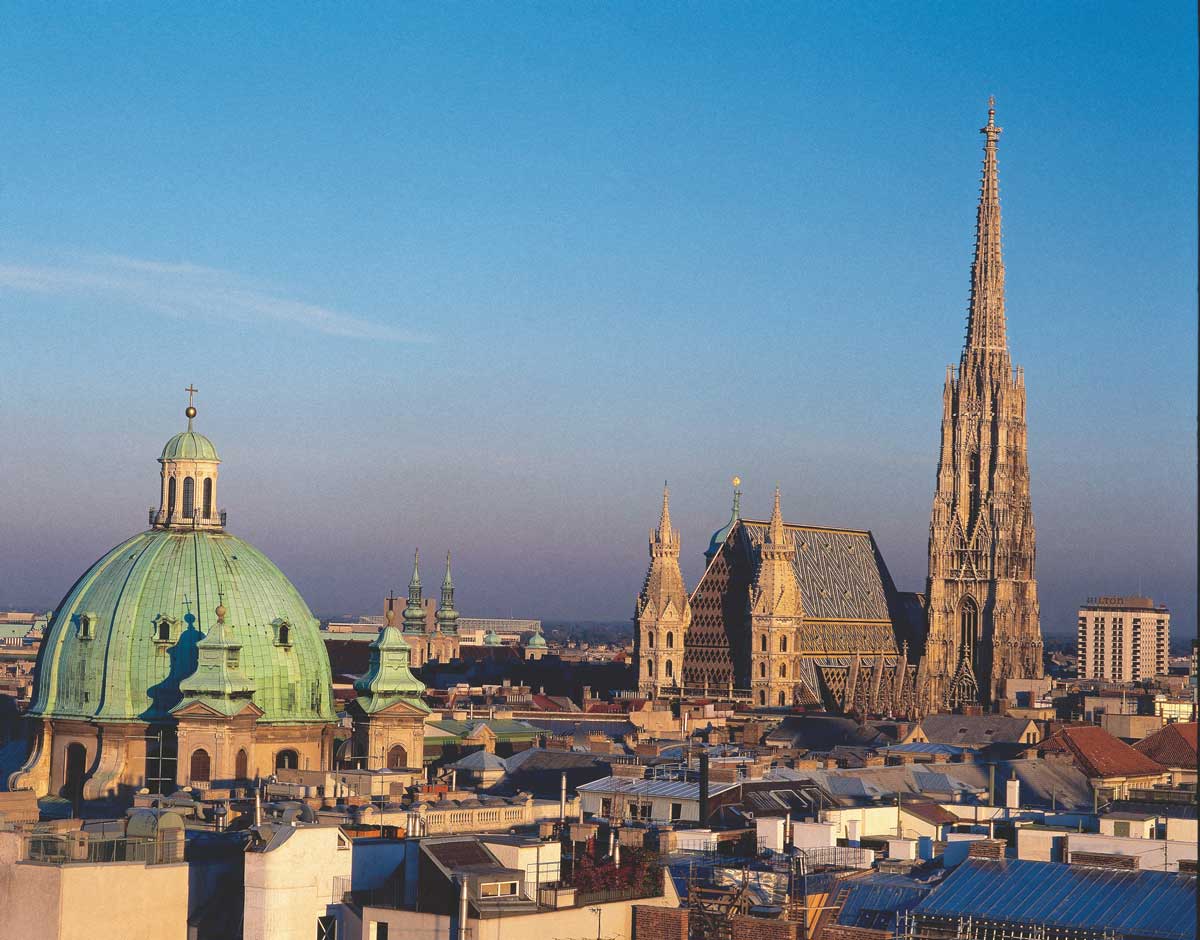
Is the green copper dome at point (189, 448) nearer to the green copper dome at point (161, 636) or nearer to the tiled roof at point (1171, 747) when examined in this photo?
the green copper dome at point (161, 636)

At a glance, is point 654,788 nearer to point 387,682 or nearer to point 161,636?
point 387,682

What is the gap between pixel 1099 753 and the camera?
403 feet

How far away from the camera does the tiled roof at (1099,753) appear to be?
11769 centimetres

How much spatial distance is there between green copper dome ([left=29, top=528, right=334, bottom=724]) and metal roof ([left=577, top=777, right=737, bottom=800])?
1586 centimetres

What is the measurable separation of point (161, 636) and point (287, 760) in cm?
670

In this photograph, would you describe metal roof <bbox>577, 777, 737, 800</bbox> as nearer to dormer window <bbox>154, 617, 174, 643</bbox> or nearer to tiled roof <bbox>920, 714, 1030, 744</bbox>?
dormer window <bbox>154, 617, 174, 643</bbox>

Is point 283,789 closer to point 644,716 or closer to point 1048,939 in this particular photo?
point 1048,939

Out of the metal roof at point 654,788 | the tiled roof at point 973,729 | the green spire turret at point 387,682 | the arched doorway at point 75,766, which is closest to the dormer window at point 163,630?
the arched doorway at point 75,766

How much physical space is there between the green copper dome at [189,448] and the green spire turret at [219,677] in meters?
8.00

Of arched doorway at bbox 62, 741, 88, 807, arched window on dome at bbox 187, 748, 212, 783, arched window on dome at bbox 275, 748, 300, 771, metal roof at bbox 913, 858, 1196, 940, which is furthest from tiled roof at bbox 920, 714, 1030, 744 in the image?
metal roof at bbox 913, 858, 1196, 940

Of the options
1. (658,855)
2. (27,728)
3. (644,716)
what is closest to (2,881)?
(658,855)

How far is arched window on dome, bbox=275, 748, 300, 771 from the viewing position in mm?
96750

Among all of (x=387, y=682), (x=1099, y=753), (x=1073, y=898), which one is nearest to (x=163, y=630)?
(x=387, y=682)

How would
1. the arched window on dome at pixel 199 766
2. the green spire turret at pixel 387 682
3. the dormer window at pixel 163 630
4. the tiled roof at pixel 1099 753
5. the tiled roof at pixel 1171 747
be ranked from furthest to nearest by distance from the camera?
the tiled roof at pixel 1171 747, the tiled roof at pixel 1099 753, the green spire turret at pixel 387 682, the dormer window at pixel 163 630, the arched window on dome at pixel 199 766
